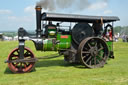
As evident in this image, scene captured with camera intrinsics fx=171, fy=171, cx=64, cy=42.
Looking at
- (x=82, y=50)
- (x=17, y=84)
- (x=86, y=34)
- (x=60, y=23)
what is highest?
(x=60, y=23)

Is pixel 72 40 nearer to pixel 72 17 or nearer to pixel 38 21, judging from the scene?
pixel 72 17

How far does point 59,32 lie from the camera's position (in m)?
6.95

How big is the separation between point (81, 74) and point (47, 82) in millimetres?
1370

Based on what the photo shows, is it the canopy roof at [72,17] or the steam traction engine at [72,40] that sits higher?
the canopy roof at [72,17]

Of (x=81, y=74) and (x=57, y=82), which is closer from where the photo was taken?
(x=57, y=82)

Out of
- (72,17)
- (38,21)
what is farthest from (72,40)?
(38,21)

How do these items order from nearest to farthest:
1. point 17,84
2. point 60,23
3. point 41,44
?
1. point 17,84
2. point 41,44
3. point 60,23

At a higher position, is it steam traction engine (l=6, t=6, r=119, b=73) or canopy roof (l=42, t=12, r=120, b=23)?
canopy roof (l=42, t=12, r=120, b=23)


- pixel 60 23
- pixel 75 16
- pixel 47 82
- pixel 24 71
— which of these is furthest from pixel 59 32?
pixel 47 82

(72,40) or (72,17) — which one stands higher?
(72,17)

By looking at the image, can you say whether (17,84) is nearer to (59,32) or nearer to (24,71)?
(24,71)

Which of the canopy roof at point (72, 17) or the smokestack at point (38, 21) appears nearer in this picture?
the canopy roof at point (72, 17)

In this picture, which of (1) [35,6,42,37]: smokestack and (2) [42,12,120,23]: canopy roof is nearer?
(2) [42,12,120,23]: canopy roof

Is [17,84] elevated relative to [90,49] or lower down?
lower down
